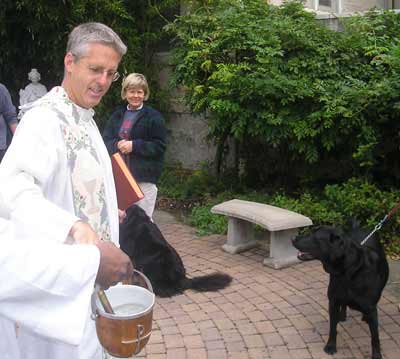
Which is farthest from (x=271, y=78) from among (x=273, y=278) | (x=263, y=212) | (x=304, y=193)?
(x=273, y=278)

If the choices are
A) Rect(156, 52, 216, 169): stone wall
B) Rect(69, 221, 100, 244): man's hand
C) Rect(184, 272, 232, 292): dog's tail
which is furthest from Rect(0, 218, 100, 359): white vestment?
Rect(156, 52, 216, 169): stone wall

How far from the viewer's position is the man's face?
6.57 feet

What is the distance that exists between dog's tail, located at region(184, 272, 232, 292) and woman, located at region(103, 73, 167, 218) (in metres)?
0.98

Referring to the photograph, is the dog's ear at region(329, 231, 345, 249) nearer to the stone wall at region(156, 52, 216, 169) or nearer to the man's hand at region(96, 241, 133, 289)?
the man's hand at region(96, 241, 133, 289)

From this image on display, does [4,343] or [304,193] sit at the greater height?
[4,343]

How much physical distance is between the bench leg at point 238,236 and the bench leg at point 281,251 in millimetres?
443

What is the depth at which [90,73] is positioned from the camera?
2.03 m

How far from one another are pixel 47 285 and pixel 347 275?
278cm

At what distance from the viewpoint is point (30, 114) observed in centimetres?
199

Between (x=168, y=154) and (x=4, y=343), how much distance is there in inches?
312

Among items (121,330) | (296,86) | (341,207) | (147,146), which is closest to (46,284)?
(121,330)

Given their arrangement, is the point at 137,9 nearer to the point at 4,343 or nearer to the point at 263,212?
the point at 263,212

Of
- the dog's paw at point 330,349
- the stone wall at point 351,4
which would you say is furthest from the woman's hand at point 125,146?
the stone wall at point 351,4

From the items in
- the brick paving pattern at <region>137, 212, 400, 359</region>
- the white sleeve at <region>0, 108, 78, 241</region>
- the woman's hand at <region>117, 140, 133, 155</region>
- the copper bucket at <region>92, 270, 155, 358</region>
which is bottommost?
the brick paving pattern at <region>137, 212, 400, 359</region>
